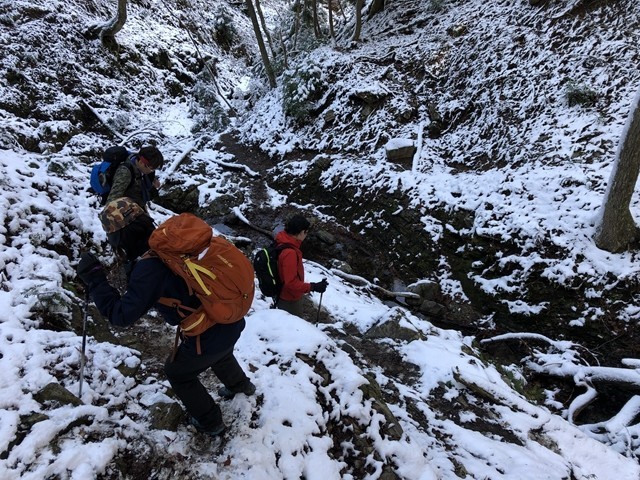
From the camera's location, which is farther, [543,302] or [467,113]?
[467,113]

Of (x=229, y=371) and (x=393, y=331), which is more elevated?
(x=229, y=371)

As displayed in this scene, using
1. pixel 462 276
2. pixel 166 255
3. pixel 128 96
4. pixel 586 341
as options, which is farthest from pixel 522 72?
pixel 128 96

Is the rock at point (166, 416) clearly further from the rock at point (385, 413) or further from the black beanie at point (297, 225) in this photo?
the black beanie at point (297, 225)

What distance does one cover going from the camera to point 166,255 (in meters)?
2.31

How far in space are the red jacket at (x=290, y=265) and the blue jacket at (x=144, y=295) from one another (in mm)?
1701

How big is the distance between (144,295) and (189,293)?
11.0 inches

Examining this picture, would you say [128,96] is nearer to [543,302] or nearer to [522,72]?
[522,72]

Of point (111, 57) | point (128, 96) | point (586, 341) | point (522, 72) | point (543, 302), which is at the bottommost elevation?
point (586, 341)

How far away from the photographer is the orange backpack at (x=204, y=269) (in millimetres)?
2303

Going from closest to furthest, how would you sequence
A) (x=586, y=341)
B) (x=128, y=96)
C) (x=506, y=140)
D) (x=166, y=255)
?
(x=166, y=255) < (x=586, y=341) < (x=506, y=140) < (x=128, y=96)

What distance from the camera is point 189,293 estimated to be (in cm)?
246

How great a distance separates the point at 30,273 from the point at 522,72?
41.1 feet

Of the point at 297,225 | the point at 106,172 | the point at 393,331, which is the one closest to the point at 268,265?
the point at 297,225

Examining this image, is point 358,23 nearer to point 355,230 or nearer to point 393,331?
point 355,230
